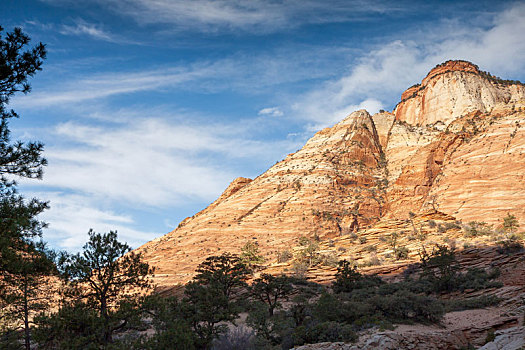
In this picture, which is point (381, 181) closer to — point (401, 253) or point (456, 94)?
point (456, 94)

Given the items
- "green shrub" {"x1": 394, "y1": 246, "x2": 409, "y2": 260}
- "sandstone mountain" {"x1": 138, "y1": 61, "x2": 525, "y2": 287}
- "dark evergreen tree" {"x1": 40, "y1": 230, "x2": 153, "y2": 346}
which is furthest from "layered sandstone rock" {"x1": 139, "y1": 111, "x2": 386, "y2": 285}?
"dark evergreen tree" {"x1": 40, "y1": 230, "x2": 153, "y2": 346}

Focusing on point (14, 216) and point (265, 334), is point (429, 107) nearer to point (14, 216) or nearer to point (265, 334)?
point (265, 334)

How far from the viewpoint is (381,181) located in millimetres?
75188

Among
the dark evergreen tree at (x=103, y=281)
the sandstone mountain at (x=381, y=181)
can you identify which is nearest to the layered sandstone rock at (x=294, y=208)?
the sandstone mountain at (x=381, y=181)

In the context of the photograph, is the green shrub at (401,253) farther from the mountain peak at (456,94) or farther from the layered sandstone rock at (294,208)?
the mountain peak at (456,94)

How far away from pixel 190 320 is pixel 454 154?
68691mm

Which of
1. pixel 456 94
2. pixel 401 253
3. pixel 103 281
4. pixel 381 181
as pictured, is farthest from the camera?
pixel 456 94

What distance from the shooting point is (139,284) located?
15719 mm

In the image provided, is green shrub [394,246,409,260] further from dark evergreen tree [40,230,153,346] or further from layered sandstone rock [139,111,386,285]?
A: dark evergreen tree [40,230,153,346]

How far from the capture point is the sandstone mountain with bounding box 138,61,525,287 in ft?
178

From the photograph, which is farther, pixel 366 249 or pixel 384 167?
pixel 384 167

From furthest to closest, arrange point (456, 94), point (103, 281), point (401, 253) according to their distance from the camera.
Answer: point (456, 94) < point (401, 253) < point (103, 281)

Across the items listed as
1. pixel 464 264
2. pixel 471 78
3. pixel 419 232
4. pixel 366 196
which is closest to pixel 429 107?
pixel 471 78

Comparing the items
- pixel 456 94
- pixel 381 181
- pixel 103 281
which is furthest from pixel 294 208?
pixel 456 94
